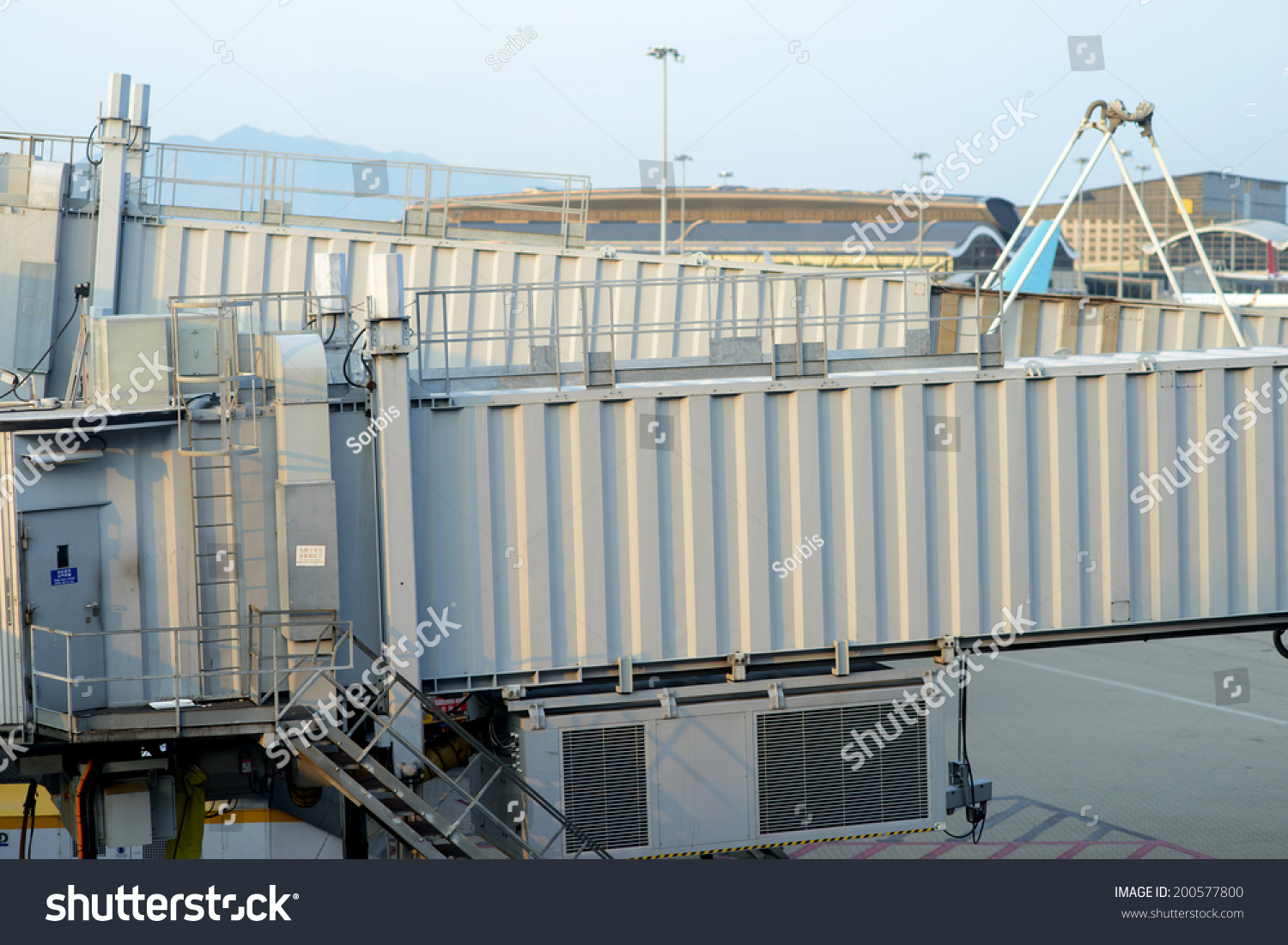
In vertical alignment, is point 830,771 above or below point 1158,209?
below

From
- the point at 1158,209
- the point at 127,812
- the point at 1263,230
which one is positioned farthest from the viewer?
the point at 1158,209

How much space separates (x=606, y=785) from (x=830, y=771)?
232 cm

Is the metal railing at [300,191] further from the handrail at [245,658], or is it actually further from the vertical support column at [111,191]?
the handrail at [245,658]

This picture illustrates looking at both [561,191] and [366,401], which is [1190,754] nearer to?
[561,191]

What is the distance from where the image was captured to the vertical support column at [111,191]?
56.1 feet

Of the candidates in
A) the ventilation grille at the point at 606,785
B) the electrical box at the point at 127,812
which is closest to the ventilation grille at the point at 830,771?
the ventilation grille at the point at 606,785

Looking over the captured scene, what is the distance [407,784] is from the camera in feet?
32.9

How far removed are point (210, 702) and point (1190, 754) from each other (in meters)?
20.0

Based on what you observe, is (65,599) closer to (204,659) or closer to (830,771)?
(204,659)

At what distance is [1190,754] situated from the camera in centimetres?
2197

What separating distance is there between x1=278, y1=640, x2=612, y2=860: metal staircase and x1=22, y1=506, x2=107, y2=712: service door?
2.00 meters

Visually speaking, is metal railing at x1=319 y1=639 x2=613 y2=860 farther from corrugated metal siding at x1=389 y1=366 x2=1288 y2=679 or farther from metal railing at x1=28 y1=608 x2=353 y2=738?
corrugated metal siding at x1=389 y1=366 x2=1288 y2=679

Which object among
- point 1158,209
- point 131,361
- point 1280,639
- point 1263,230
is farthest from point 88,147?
point 1158,209

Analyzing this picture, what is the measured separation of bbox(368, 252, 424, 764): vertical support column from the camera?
32.2ft
